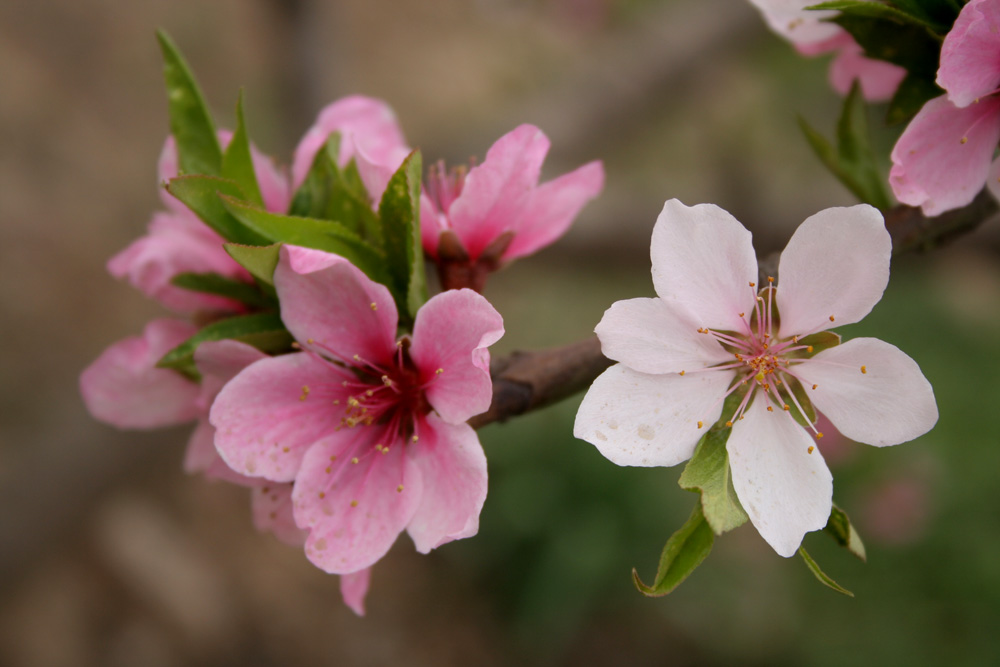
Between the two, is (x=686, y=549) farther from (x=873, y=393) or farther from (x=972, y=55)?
(x=972, y=55)

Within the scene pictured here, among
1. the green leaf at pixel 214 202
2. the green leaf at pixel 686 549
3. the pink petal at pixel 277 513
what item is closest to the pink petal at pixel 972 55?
the green leaf at pixel 686 549

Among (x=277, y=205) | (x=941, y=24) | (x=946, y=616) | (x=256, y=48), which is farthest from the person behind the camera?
(x=256, y=48)

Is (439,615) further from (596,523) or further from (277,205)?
(277,205)

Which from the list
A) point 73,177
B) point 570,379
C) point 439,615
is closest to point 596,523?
point 439,615

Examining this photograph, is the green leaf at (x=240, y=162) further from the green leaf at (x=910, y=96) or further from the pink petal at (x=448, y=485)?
the green leaf at (x=910, y=96)

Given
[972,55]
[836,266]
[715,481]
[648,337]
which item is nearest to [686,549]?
[715,481]

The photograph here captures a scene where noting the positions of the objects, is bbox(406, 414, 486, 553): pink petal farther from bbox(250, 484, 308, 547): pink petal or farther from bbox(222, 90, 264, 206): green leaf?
bbox(222, 90, 264, 206): green leaf
